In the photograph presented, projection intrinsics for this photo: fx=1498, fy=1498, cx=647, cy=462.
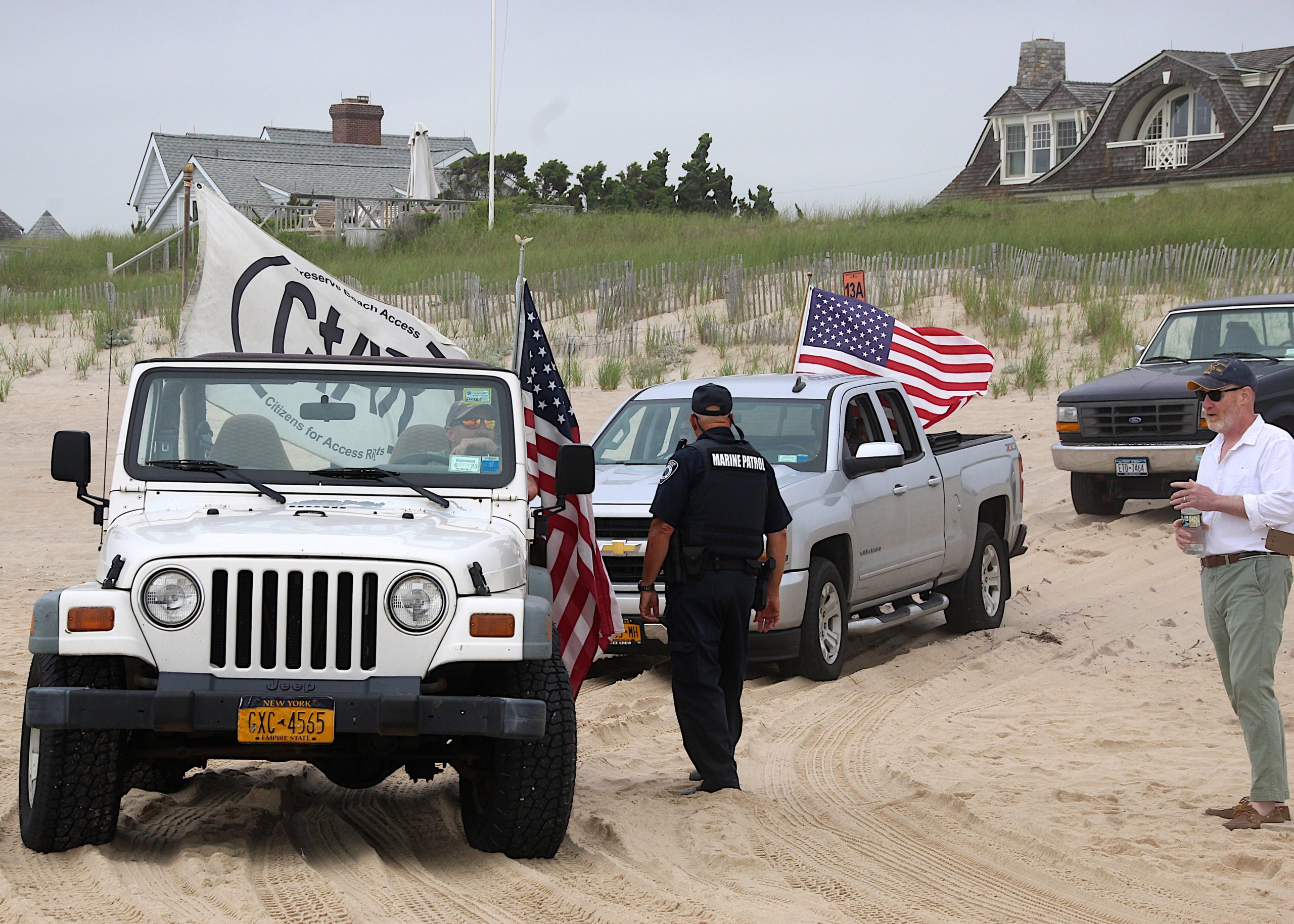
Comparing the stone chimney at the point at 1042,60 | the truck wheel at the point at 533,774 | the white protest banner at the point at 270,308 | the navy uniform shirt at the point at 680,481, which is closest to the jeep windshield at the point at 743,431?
the white protest banner at the point at 270,308

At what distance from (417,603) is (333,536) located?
0.38 m

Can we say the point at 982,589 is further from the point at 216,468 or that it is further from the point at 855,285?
the point at 216,468

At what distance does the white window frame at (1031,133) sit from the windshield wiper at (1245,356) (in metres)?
31.7

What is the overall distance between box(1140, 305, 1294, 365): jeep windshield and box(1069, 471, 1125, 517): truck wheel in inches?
52.7

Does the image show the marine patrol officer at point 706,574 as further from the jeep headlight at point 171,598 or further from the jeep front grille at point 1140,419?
the jeep front grille at point 1140,419

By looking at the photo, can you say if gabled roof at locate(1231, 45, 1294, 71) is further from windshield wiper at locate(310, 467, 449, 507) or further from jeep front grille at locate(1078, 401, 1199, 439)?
windshield wiper at locate(310, 467, 449, 507)

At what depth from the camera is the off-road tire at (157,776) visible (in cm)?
555

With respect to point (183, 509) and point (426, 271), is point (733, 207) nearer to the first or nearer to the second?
point (426, 271)

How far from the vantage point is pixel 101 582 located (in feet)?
17.0

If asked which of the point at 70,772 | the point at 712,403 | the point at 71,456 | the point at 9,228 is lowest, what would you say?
the point at 70,772

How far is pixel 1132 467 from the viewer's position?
14203mm

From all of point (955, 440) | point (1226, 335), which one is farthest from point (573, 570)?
point (1226, 335)

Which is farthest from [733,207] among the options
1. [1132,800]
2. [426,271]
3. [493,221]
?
[1132,800]

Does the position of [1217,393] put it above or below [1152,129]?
below
